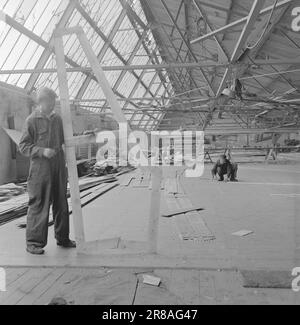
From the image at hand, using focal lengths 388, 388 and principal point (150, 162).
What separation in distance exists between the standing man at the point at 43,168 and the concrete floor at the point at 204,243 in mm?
290

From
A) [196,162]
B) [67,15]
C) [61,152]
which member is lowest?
[196,162]

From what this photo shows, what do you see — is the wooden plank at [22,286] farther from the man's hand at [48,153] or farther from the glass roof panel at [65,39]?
the glass roof panel at [65,39]

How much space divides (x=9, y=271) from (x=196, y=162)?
13.9 meters

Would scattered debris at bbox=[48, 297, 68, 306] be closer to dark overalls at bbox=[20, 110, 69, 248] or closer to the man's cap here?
dark overalls at bbox=[20, 110, 69, 248]

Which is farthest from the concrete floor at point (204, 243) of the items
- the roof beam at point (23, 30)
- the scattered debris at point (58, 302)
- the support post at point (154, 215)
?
the roof beam at point (23, 30)

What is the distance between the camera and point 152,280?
308 centimetres

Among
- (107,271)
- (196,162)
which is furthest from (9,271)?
(196,162)

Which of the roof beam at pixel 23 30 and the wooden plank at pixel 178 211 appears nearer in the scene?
the wooden plank at pixel 178 211

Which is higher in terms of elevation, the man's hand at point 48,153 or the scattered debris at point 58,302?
the man's hand at point 48,153

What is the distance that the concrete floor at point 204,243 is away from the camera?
11.5 ft

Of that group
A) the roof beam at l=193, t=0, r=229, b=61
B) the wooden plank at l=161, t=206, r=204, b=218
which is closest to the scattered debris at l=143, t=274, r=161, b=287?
the wooden plank at l=161, t=206, r=204, b=218

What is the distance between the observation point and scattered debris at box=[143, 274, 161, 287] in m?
3.03
